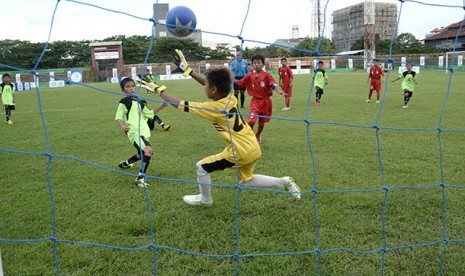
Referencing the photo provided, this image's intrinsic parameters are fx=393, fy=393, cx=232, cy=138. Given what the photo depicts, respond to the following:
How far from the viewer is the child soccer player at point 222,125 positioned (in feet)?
11.0

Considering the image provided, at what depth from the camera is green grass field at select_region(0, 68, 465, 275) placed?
2934 millimetres

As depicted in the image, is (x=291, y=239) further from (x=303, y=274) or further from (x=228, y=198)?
(x=228, y=198)

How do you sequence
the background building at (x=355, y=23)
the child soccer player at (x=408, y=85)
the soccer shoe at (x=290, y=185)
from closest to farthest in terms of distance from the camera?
the soccer shoe at (x=290, y=185), the child soccer player at (x=408, y=85), the background building at (x=355, y=23)

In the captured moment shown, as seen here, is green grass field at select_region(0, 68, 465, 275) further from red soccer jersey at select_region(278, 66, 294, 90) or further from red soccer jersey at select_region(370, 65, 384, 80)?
red soccer jersey at select_region(370, 65, 384, 80)

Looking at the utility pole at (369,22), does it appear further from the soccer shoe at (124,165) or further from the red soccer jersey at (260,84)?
the soccer shoe at (124,165)

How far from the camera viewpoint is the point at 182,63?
11.3ft

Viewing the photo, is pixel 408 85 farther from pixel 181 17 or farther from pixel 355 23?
pixel 355 23

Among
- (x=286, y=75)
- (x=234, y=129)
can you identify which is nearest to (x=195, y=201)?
(x=234, y=129)

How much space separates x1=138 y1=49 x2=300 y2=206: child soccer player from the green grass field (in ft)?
0.83

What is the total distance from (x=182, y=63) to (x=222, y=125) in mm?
650

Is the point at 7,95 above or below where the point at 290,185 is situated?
above

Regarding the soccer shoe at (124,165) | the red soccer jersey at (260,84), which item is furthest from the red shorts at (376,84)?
the soccer shoe at (124,165)

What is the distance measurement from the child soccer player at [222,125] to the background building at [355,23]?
4399 cm

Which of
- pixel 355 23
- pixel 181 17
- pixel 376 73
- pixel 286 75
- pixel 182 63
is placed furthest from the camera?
pixel 355 23
